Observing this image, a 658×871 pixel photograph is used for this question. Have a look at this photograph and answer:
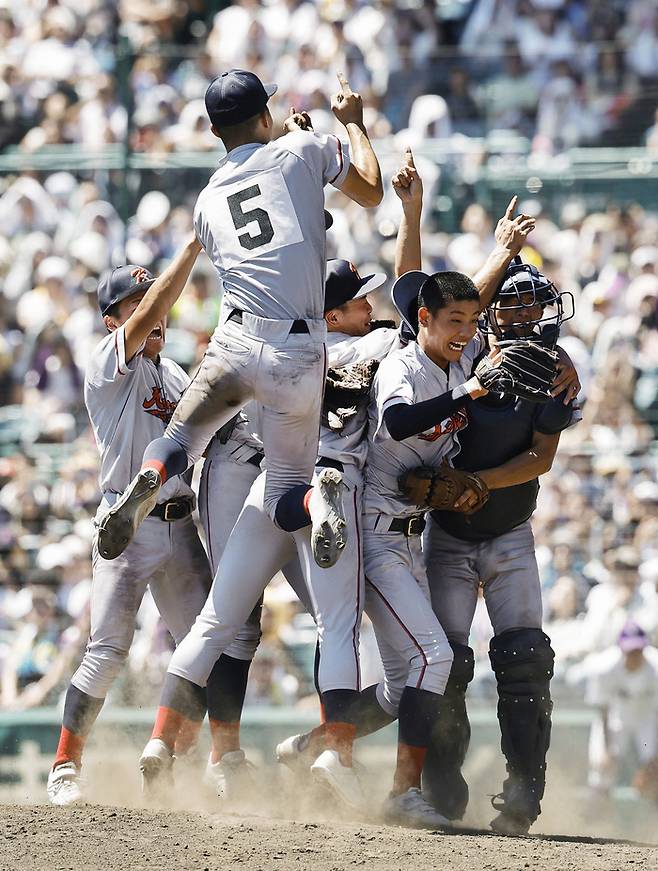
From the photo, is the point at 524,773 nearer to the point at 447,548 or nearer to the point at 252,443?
the point at 447,548

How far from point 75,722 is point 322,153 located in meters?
2.39

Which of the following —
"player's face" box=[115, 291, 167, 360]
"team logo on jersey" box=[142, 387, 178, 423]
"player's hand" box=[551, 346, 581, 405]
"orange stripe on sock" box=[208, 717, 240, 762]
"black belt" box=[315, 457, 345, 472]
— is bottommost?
"orange stripe on sock" box=[208, 717, 240, 762]

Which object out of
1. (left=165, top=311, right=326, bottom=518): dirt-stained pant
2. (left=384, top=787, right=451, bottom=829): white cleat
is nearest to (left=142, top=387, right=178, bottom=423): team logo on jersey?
(left=165, top=311, right=326, bottom=518): dirt-stained pant

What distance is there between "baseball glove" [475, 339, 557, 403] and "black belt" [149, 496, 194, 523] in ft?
4.41

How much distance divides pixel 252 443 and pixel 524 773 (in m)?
1.62

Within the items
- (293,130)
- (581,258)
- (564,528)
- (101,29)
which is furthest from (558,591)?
(101,29)

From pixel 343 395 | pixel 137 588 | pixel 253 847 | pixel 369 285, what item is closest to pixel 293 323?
pixel 343 395

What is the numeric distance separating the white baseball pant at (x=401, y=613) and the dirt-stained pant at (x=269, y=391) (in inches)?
16.3

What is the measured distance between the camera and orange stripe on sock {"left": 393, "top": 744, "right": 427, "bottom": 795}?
5164mm

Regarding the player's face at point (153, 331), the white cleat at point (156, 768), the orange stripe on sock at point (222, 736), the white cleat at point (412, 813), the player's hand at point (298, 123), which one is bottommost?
the white cleat at point (412, 813)

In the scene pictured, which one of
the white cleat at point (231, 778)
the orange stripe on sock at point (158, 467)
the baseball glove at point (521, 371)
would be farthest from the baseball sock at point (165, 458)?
the white cleat at point (231, 778)

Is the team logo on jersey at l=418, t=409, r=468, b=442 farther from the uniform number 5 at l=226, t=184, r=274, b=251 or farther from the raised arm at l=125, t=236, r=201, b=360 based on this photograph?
the raised arm at l=125, t=236, r=201, b=360

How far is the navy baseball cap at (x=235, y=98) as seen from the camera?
504cm

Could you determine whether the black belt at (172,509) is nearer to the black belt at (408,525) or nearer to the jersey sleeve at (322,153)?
the black belt at (408,525)
